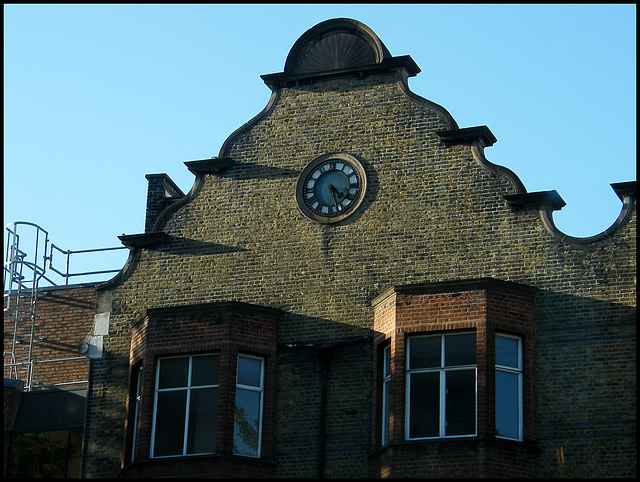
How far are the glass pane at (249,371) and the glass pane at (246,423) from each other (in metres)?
0.16

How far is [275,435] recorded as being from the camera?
22641 mm

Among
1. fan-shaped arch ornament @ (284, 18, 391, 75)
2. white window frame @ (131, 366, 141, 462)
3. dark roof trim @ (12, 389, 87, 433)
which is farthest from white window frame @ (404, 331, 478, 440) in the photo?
dark roof trim @ (12, 389, 87, 433)

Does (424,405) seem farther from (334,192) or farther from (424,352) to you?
(334,192)

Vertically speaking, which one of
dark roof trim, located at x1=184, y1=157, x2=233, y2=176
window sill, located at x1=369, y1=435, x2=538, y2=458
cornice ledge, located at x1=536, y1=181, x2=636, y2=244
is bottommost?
window sill, located at x1=369, y1=435, x2=538, y2=458

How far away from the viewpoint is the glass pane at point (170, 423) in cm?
2252

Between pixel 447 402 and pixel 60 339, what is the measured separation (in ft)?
36.0

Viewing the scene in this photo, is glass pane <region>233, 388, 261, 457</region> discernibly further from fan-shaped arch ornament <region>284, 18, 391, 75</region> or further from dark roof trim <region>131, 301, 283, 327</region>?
fan-shaped arch ornament <region>284, 18, 391, 75</region>

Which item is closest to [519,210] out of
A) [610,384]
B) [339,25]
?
[610,384]

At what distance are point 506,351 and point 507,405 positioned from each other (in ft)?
3.10

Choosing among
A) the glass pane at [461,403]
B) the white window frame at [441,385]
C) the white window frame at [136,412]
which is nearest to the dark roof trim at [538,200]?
the white window frame at [441,385]

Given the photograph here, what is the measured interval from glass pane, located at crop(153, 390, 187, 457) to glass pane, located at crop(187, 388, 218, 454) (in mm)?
160

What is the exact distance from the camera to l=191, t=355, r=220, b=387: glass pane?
74.8 feet

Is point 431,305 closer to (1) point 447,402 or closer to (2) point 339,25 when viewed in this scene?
(1) point 447,402

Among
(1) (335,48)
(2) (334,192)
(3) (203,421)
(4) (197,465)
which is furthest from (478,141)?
(4) (197,465)
